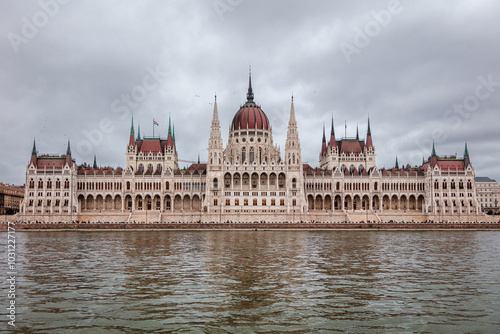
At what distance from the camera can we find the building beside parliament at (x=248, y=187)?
11375cm

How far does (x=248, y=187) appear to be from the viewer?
388 feet

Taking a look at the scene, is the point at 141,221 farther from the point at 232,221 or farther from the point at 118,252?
the point at 118,252

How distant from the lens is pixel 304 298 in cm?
2534

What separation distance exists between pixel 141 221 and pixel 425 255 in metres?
75.1

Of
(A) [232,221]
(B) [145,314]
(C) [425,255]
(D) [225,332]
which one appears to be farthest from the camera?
(A) [232,221]

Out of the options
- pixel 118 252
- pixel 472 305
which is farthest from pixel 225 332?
pixel 118 252

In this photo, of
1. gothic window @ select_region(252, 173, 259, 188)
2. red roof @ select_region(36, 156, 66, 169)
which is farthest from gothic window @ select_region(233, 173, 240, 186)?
red roof @ select_region(36, 156, 66, 169)

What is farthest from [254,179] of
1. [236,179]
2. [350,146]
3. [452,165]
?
[452,165]

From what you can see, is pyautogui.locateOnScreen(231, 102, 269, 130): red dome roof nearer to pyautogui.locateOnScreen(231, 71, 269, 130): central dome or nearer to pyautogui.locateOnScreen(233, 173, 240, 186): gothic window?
pyautogui.locateOnScreen(231, 71, 269, 130): central dome

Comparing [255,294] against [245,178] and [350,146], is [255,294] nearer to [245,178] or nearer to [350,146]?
[245,178]

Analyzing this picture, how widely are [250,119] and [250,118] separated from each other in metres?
0.39

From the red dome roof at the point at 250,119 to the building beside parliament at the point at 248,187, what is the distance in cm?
52

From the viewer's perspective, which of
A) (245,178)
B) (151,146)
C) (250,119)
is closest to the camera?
(245,178)

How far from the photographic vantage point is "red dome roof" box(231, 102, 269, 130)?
440 ft
